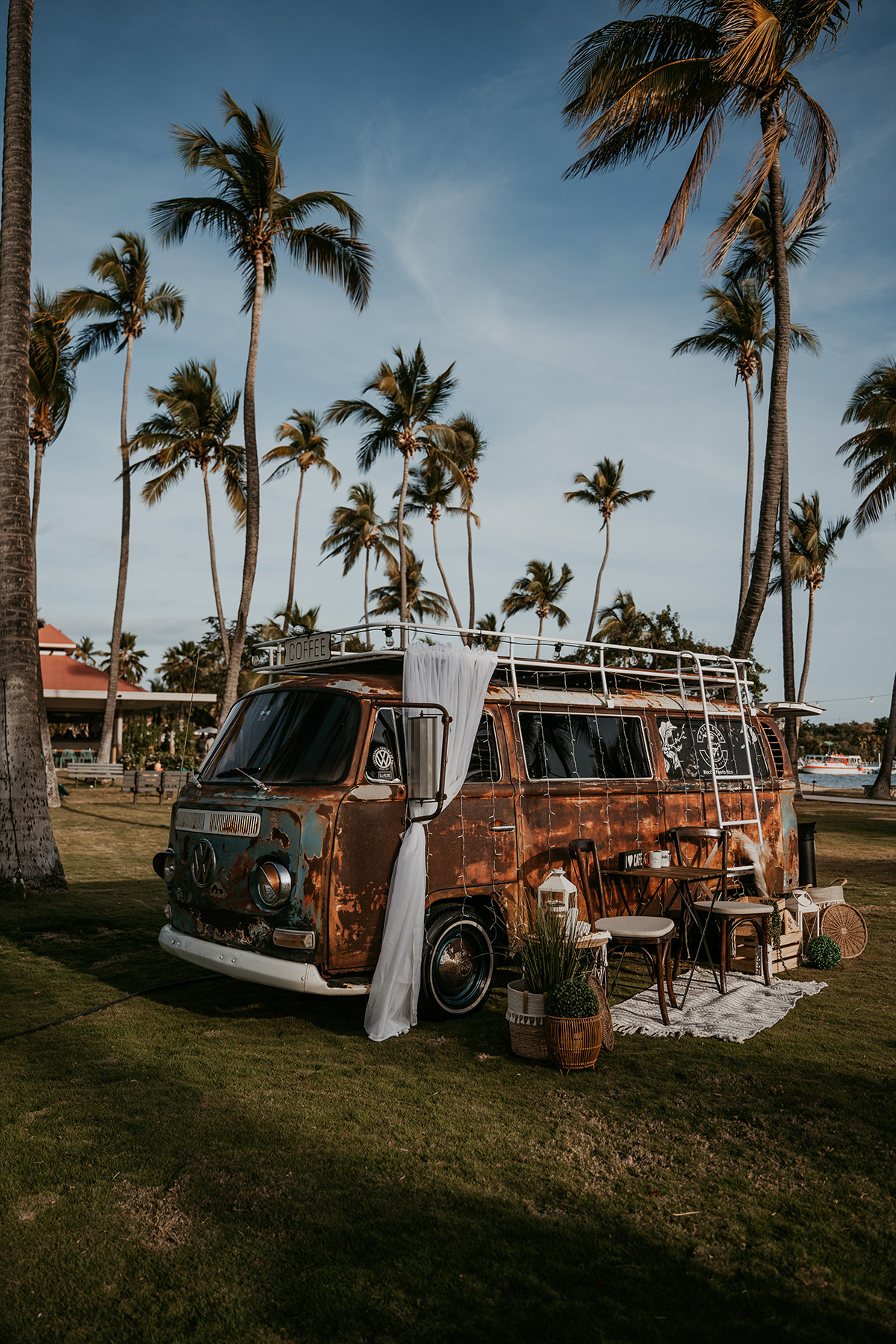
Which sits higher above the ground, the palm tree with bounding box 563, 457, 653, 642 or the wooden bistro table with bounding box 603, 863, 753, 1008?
the palm tree with bounding box 563, 457, 653, 642

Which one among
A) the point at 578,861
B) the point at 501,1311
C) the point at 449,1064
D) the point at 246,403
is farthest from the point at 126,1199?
the point at 246,403

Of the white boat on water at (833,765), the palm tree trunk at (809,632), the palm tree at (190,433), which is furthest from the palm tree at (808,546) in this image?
the white boat on water at (833,765)

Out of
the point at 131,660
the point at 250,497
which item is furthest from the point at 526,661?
the point at 131,660

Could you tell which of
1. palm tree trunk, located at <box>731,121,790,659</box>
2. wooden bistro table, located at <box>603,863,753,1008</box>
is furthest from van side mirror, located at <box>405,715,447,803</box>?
palm tree trunk, located at <box>731,121,790,659</box>

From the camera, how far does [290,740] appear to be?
20.4 feet

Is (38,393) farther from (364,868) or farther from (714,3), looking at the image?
(364,868)

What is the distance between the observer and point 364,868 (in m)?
5.69

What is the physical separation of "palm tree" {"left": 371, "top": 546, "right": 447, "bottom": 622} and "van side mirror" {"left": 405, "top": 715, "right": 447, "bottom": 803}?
128 ft

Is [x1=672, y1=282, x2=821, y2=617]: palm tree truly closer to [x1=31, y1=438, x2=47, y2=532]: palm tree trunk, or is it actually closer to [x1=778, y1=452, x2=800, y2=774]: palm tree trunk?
[x1=778, y1=452, x2=800, y2=774]: palm tree trunk

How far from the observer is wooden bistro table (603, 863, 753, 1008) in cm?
691

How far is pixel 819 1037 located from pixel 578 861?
2044 mm

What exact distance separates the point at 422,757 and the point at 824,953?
4.41 meters

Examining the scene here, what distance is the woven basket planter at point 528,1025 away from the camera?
17.9ft

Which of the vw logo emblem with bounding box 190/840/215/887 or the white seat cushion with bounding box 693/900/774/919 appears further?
the white seat cushion with bounding box 693/900/774/919
